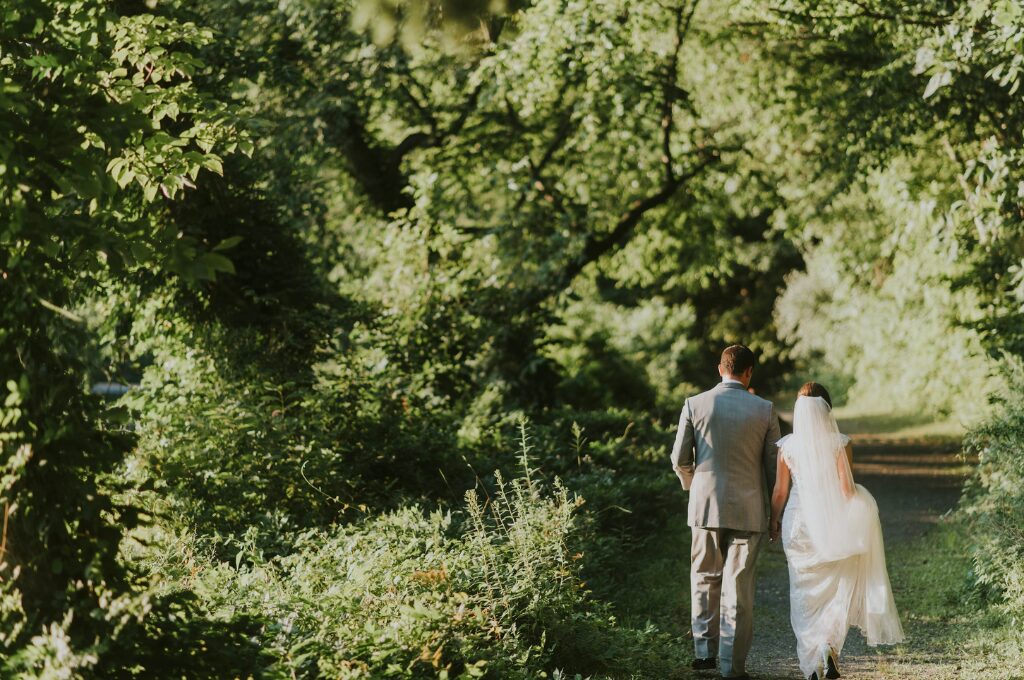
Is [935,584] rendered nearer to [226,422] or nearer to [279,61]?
[226,422]

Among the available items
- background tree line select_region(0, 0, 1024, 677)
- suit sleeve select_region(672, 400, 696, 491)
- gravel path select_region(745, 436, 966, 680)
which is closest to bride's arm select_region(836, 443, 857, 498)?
suit sleeve select_region(672, 400, 696, 491)

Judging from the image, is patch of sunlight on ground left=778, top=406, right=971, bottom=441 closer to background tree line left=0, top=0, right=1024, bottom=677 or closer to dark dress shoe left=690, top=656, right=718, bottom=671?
background tree line left=0, top=0, right=1024, bottom=677

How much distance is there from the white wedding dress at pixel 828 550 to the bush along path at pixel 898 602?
1.39 ft

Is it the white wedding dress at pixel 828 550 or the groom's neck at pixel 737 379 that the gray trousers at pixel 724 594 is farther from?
the groom's neck at pixel 737 379

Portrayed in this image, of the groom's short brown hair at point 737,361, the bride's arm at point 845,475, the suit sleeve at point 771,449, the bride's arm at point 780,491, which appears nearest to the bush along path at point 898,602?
the bride's arm at point 780,491

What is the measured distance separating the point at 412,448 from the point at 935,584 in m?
4.77

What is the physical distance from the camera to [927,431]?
2267 cm

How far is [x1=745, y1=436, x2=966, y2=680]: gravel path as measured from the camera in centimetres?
704

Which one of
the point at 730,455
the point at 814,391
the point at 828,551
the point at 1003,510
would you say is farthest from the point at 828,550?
the point at 1003,510

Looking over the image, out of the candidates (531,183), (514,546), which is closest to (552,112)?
(531,183)

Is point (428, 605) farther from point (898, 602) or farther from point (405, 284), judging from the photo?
point (405, 284)

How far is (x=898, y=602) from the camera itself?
29.2ft

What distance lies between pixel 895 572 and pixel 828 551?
3886mm

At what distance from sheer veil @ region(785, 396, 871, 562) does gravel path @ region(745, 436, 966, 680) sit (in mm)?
913
